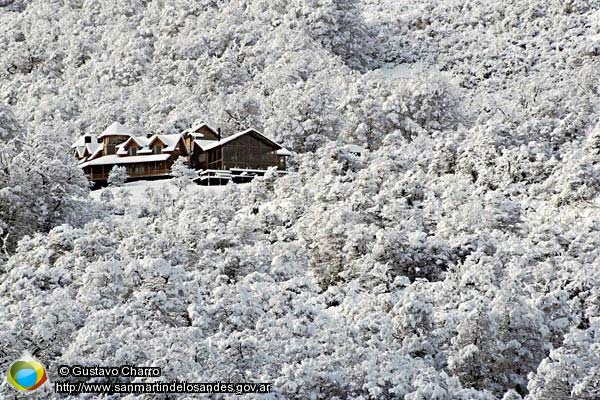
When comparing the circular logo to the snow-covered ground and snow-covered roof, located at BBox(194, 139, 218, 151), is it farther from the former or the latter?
snow-covered roof, located at BBox(194, 139, 218, 151)

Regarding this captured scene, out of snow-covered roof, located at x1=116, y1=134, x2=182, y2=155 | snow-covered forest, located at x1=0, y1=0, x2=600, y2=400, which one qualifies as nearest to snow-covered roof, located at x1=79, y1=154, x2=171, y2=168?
snow-covered roof, located at x1=116, y1=134, x2=182, y2=155

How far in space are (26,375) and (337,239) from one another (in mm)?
14366

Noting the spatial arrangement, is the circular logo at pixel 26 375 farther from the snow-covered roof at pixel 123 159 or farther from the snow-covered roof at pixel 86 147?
the snow-covered roof at pixel 86 147

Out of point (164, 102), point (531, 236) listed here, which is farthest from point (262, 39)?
point (531, 236)

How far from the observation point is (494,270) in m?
26.4

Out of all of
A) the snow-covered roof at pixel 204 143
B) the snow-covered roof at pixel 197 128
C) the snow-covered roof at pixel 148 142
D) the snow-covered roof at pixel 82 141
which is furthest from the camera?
the snow-covered roof at pixel 82 141

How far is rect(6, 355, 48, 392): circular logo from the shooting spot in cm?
1833

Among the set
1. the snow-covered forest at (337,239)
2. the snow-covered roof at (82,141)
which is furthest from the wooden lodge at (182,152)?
the snow-covered forest at (337,239)

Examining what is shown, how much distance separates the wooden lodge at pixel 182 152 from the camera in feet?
178

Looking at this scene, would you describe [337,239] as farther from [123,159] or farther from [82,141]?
[82,141]

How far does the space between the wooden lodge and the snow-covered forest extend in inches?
107

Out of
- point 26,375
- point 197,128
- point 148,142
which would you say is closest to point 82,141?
point 148,142

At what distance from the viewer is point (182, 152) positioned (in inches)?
2207

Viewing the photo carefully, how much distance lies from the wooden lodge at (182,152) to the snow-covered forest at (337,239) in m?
2.72
